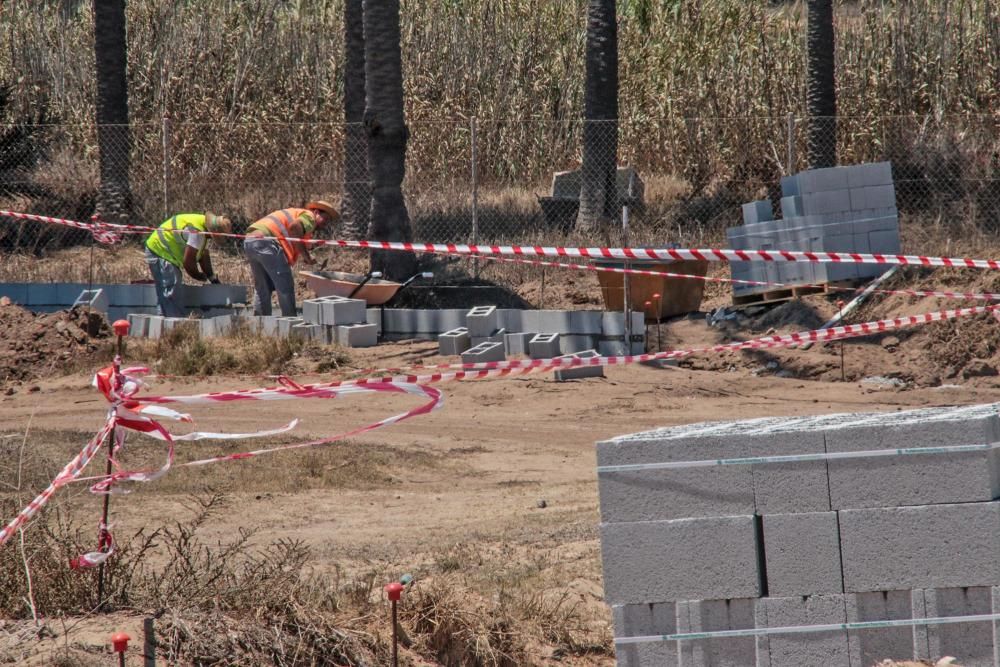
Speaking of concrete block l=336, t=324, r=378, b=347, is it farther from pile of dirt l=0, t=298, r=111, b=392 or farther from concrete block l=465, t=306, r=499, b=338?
pile of dirt l=0, t=298, r=111, b=392

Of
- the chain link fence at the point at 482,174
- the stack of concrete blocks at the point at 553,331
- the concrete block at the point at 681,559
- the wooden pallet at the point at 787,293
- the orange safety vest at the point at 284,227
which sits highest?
the chain link fence at the point at 482,174

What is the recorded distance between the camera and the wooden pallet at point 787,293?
1491cm

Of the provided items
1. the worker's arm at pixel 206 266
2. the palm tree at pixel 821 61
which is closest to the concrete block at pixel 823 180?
the palm tree at pixel 821 61

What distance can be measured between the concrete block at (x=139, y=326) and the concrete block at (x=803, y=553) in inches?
442

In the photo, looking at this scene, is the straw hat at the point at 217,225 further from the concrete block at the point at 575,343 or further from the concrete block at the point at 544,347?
the concrete block at the point at 575,343

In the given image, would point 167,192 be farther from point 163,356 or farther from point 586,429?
point 586,429

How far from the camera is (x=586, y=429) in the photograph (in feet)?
38.3

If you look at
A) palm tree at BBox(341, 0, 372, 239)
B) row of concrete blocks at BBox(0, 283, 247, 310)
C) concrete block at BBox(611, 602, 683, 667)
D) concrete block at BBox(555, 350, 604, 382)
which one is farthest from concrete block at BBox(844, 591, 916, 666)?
palm tree at BBox(341, 0, 372, 239)

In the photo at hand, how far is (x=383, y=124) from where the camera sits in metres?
16.7

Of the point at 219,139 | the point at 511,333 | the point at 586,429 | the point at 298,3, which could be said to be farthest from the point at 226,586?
the point at 298,3

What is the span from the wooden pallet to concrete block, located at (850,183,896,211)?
0.90 m

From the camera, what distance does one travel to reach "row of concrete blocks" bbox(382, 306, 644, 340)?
45.4ft

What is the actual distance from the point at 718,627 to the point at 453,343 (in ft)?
28.6

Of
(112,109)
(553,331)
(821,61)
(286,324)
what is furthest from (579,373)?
(112,109)
